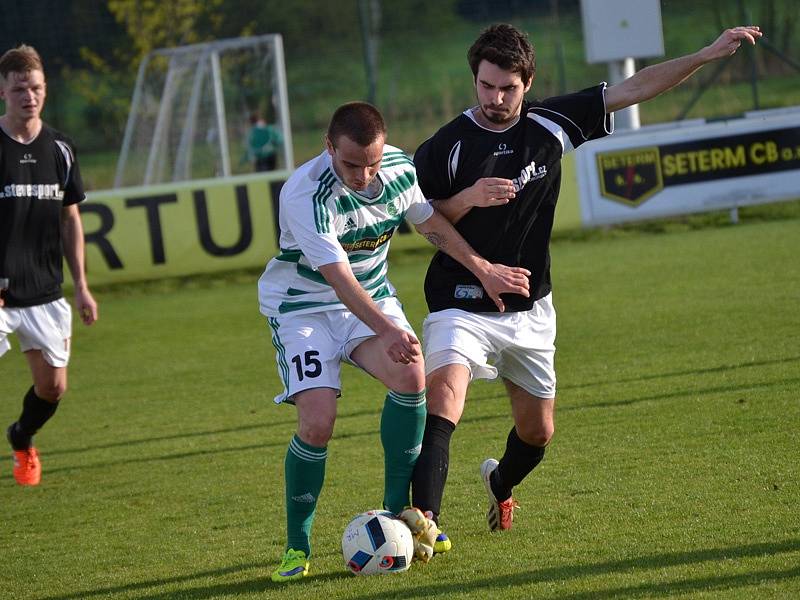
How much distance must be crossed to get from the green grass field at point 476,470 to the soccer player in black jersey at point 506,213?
53cm

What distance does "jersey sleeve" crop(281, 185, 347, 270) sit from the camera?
4.45 metres

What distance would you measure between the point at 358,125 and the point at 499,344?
44.2 inches

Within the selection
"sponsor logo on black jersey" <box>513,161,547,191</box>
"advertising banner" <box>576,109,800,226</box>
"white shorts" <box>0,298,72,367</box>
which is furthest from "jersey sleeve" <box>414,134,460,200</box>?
"advertising banner" <box>576,109,800,226</box>

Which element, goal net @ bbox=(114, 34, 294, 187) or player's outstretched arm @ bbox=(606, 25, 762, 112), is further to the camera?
goal net @ bbox=(114, 34, 294, 187)

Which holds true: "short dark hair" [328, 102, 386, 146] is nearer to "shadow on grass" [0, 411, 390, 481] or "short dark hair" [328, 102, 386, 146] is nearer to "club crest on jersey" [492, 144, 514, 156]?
"club crest on jersey" [492, 144, 514, 156]

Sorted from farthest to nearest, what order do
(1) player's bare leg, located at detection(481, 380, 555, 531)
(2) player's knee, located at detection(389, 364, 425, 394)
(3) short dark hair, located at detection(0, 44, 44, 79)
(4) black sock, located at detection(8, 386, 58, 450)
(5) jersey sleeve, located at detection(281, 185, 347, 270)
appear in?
Result: (4) black sock, located at detection(8, 386, 58, 450)
(3) short dark hair, located at detection(0, 44, 44, 79)
(1) player's bare leg, located at detection(481, 380, 555, 531)
(2) player's knee, located at detection(389, 364, 425, 394)
(5) jersey sleeve, located at detection(281, 185, 347, 270)

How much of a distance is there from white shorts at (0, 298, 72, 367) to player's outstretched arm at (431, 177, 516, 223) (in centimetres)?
291

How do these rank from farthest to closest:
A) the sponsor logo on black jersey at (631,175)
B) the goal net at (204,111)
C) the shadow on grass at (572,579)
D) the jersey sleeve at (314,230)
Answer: the goal net at (204,111) → the sponsor logo on black jersey at (631,175) → the jersey sleeve at (314,230) → the shadow on grass at (572,579)

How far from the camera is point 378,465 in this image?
6410 millimetres

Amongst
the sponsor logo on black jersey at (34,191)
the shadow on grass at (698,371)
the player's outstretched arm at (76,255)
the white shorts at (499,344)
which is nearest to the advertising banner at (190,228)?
the shadow on grass at (698,371)

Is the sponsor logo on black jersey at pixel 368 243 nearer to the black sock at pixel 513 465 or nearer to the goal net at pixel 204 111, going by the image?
the black sock at pixel 513 465

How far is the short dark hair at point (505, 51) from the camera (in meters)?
4.71

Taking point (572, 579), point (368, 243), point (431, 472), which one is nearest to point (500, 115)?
point (368, 243)

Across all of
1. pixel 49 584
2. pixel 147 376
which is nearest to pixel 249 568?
pixel 49 584
